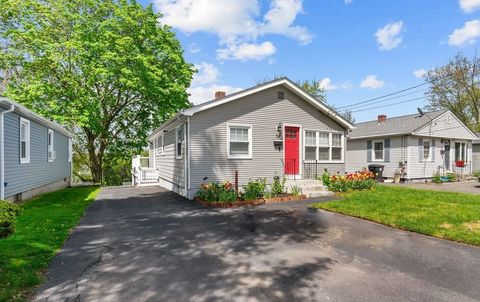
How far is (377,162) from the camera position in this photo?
66.8ft

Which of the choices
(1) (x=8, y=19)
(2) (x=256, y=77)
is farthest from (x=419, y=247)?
(2) (x=256, y=77)

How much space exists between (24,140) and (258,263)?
11259 mm

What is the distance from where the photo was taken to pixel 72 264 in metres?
4.62

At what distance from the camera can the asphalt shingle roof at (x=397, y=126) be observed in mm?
18844

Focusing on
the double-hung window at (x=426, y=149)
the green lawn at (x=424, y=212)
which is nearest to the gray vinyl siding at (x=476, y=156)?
the double-hung window at (x=426, y=149)

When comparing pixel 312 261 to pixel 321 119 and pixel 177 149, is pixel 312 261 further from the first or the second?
pixel 321 119

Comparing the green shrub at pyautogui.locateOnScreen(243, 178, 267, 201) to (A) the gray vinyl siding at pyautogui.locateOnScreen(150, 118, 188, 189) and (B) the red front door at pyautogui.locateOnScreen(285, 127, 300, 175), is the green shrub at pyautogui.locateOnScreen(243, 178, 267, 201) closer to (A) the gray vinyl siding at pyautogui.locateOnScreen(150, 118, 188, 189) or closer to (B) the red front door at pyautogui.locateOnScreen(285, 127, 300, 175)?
(B) the red front door at pyautogui.locateOnScreen(285, 127, 300, 175)

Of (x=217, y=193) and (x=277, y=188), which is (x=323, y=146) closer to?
(x=277, y=188)

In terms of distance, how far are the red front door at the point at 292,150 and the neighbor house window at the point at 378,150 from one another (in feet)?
31.7

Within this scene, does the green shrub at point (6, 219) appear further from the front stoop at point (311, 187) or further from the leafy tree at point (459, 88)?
the leafy tree at point (459, 88)

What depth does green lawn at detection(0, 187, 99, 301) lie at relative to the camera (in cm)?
372

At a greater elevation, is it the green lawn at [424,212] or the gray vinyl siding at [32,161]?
the gray vinyl siding at [32,161]

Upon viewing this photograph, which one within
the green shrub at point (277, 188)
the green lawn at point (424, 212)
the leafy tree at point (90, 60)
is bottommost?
the green lawn at point (424, 212)

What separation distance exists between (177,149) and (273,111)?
15.8 feet
